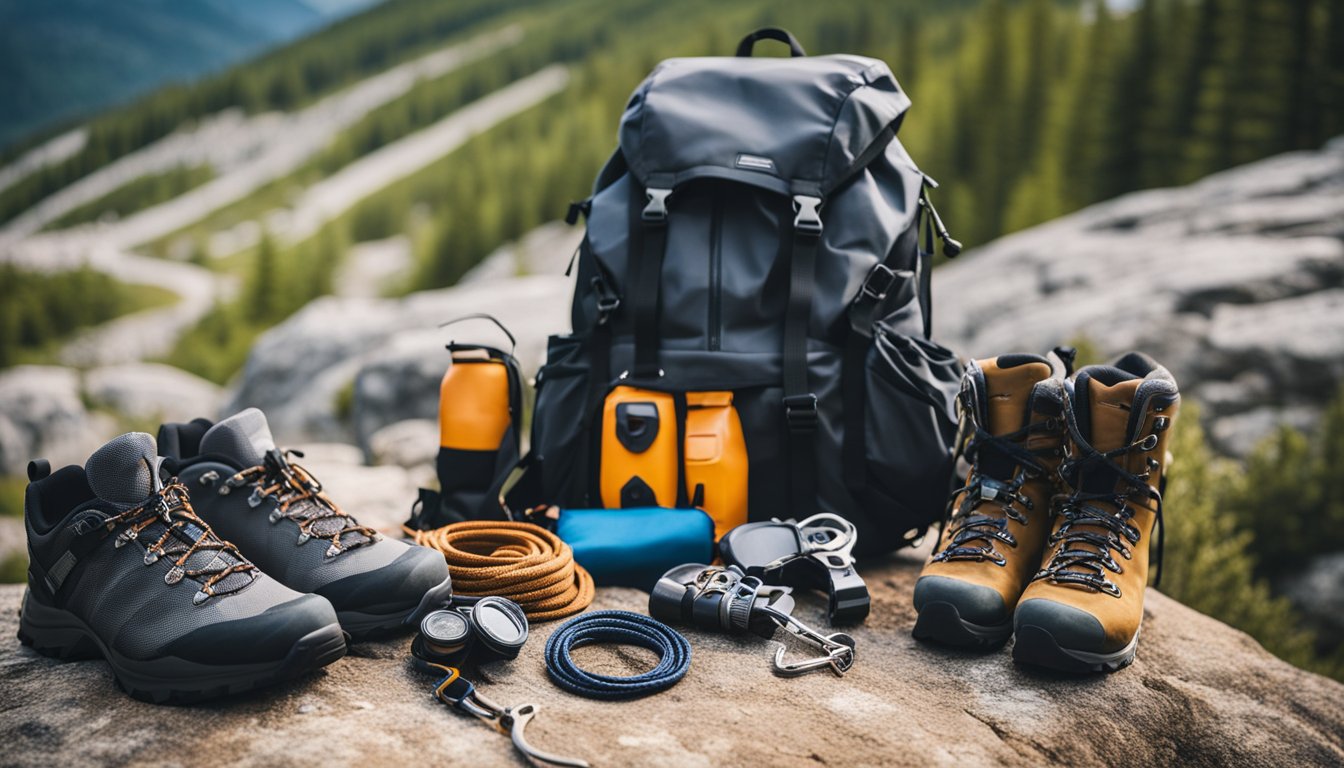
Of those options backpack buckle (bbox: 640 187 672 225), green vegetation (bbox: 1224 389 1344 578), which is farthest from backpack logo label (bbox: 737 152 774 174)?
green vegetation (bbox: 1224 389 1344 578)

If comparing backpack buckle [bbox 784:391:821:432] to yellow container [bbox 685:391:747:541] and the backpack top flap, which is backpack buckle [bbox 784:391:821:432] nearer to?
yellow container [bbox 685:391:747:541]

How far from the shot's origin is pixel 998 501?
326 cm

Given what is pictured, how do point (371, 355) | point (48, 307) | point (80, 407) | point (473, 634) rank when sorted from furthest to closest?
1. point (48, 307)
2. point (80, 407)
3. point (371, 355)
4. point (473, 634)

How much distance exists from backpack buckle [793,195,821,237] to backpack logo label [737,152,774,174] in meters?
0.20

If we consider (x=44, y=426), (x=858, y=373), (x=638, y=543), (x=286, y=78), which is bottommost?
(x=44, y=426)

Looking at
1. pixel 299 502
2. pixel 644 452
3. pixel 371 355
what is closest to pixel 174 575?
pixel 299 502

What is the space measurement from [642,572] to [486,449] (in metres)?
0.99

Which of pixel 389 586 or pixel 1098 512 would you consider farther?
pixel 1098 512

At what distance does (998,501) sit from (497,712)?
6.65 feet

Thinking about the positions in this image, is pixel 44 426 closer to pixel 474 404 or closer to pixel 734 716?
pixel 474 404

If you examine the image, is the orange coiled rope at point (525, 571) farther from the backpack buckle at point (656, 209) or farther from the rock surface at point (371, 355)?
the rock surface at point (371, 355)

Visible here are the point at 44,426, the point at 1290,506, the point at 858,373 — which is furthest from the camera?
the point at 44,426

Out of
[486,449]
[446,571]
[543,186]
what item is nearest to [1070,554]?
[446,571]

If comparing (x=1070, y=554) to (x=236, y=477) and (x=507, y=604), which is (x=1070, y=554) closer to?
(x=507, y=604)
